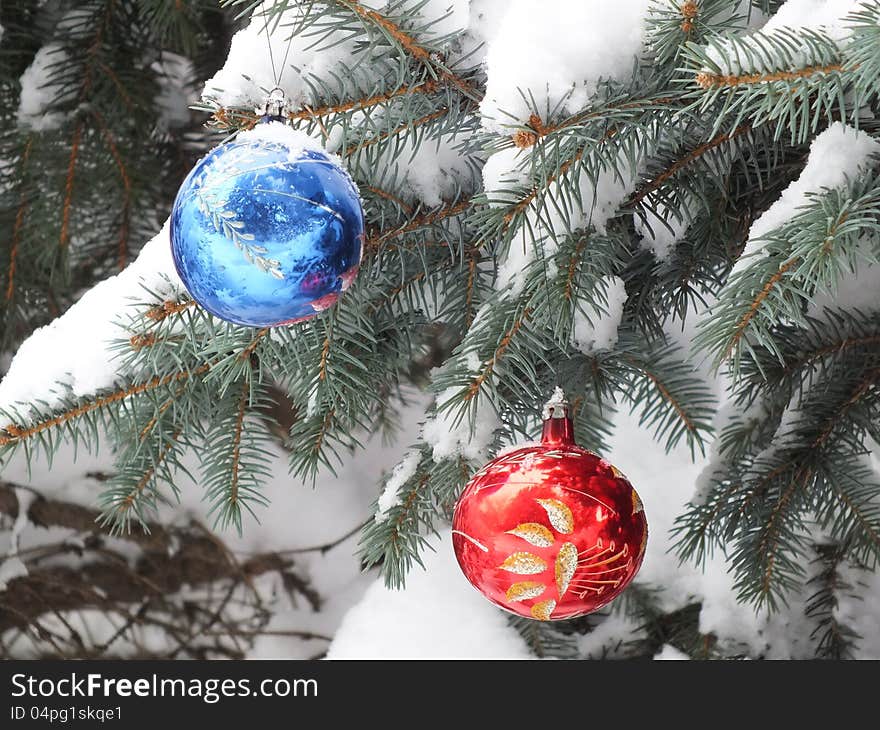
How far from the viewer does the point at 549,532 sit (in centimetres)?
51

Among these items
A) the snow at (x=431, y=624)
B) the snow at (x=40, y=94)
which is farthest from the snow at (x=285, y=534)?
the snow at (x=40, y=94)

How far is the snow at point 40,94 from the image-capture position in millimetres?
1020

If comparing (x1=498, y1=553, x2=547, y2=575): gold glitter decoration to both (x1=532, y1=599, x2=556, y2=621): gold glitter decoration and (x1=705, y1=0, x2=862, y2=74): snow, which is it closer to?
(x1=532, y1=599, x2=556, y2=621): gold glitter decoration

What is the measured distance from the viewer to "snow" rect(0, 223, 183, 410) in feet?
2.07

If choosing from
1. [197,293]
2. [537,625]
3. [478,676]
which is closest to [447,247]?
[197,293]

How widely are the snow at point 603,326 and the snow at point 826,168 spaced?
0.12 metres

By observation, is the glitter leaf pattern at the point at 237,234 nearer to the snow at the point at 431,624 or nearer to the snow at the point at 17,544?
the snow at the point at 431,624

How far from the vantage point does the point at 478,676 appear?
850mm

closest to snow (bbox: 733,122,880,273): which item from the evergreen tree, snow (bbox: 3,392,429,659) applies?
the evergreen tree

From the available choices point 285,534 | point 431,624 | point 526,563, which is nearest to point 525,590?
point 526,563

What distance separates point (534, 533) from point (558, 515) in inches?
0.7

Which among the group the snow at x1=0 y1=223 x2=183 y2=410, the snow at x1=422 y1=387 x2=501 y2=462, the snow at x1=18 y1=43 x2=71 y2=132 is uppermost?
the snow at x1=18 y1=43 x2=71 y2=132

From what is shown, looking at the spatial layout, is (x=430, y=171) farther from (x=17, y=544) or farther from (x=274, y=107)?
(x=17, y=544)

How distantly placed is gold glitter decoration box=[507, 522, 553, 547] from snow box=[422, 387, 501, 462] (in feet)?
0.30
